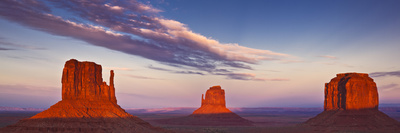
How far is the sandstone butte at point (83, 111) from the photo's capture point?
63594 millimetres

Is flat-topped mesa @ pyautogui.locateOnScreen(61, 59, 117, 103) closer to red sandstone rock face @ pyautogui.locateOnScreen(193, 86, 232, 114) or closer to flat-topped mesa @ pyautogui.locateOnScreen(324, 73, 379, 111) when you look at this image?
flat-topped mesa @ pyautogui.locateOnScreen(324, 73, 379, 111)

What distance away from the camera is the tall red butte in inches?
3814

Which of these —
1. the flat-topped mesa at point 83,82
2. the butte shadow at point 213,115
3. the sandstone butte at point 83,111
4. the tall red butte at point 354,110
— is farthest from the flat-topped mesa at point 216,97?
the flat-topped mesa at point 83,82

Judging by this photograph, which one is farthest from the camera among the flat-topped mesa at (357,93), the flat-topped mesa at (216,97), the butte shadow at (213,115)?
the flat-topped mesa at (216,97)

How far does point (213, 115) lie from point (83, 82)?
329ft

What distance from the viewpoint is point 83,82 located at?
7119 centimetres

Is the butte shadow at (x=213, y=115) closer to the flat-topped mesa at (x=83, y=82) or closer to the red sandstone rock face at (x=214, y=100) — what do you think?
the red sandstone rock face at (x=214, y=100)

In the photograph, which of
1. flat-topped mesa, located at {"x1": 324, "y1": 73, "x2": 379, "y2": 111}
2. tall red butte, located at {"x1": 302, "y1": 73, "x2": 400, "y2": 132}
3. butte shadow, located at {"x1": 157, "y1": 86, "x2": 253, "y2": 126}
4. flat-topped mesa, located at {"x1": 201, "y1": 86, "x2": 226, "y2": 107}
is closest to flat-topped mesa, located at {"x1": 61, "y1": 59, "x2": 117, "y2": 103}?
tall red butte, located at {"x1": 302, "y1": 73, "x2": 400, "y2": 132}

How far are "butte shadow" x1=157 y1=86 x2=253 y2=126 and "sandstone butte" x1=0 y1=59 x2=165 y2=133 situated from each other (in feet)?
262

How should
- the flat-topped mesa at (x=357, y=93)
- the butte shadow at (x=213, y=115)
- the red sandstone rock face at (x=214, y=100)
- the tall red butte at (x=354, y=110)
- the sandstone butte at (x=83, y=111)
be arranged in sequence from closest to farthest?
the sandstone butte at (x=83, y=111) → the tall red butte at (x=354, y=110) → the flat-topped mesa at (x=357, y=93) → the butte shadow at (x=213, y=115) → the red sandstone rock face at (x=214, y=100)

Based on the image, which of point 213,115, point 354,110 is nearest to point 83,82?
point 354,110

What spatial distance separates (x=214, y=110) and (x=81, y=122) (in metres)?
109

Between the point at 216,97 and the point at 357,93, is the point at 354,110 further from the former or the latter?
the point at 216,97

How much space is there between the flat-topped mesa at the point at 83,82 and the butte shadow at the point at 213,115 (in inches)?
3190
